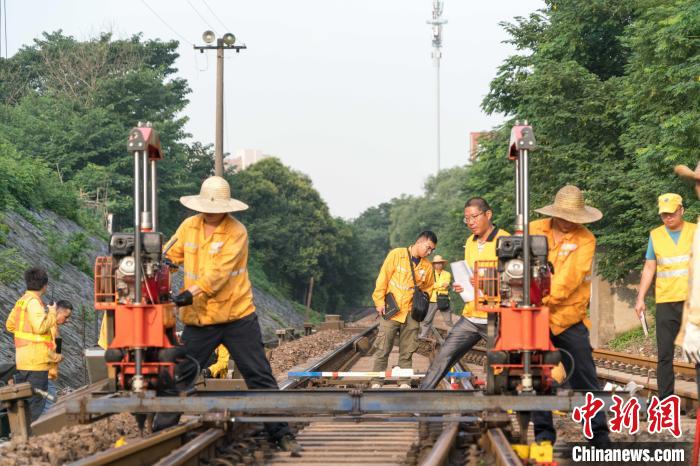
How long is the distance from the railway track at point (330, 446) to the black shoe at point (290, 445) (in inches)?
2.0

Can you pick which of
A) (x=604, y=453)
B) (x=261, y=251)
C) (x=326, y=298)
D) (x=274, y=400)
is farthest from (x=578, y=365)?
(x=326, y=298)

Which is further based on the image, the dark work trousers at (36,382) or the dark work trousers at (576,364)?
the dark work trousers at (36,382)

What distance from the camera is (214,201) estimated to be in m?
7.95

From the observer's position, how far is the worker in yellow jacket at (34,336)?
10.2 m

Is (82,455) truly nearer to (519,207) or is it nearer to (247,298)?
(247,298)

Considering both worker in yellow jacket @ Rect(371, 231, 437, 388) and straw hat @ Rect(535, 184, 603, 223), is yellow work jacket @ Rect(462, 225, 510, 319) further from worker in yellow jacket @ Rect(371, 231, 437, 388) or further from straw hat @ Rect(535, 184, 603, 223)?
worker in yellow jacket @ Rect(371, 231, 437, 388)

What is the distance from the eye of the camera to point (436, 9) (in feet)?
392

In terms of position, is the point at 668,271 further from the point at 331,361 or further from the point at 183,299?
the point at 331,361

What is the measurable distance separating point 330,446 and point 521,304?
83.2 inches

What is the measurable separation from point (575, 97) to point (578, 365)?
22.0 meters

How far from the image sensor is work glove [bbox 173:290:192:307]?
24.7 feet

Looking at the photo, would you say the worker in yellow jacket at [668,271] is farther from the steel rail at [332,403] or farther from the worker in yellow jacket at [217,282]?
the worker in yellow jacket at [217,282]

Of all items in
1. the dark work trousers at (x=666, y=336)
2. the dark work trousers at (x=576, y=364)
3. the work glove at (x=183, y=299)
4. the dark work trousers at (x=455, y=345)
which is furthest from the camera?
the dark work trousers at (x=666, y=336)

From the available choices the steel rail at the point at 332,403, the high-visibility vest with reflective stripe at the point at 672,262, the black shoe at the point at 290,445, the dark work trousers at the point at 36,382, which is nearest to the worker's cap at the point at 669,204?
the high-visibility vest with reflective stripe at the point at 672,262
